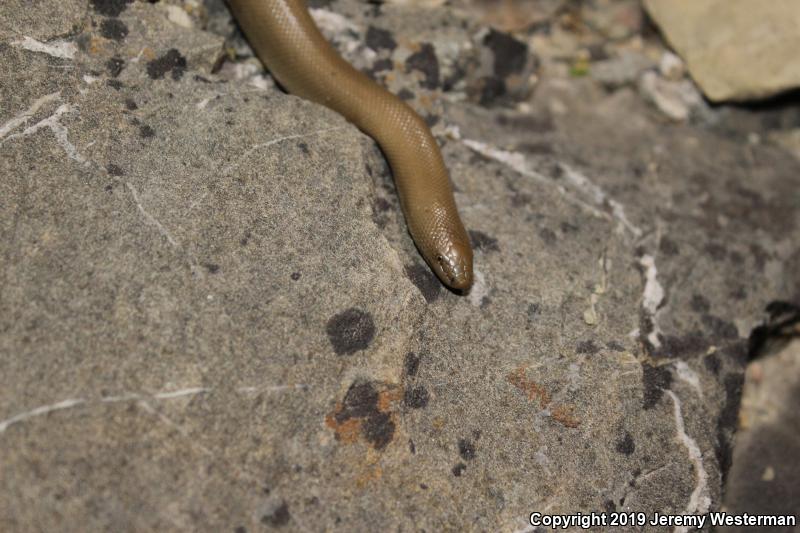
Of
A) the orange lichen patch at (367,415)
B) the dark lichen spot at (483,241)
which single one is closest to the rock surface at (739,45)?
the dark lichen spot at (483,241)

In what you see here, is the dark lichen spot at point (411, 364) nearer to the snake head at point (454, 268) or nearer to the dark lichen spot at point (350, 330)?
the dark lichen spot at point (350, 330)

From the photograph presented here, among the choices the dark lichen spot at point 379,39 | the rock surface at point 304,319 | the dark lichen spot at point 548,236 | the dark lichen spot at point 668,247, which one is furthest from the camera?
the dark lichen spot at point 379,39

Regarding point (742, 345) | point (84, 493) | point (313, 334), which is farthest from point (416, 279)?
point (742, 345)

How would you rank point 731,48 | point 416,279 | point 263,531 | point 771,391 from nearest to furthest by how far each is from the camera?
1. point 263,531
2. point 416,279
3. point 771,391
4. point 731,48

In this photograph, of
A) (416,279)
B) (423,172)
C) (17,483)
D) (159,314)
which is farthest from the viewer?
(423,172)

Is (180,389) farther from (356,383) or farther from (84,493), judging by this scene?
(356,383)

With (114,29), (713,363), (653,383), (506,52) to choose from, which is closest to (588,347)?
(653,383)

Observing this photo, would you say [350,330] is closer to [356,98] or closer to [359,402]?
[359,402]
